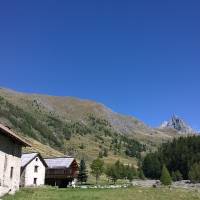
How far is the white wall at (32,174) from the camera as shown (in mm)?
78000

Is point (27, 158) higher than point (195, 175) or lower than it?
lower

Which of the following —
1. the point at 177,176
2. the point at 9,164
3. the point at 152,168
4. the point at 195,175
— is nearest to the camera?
the point at 9,164

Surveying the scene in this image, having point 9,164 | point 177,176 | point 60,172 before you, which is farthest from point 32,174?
point 177,176

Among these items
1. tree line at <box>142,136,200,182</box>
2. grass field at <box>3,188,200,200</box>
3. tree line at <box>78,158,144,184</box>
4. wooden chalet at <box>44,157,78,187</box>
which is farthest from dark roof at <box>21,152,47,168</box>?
tree line at <box>142,136,200,182</box>

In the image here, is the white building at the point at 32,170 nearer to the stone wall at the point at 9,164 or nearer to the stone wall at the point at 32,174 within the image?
the stone wall at the point at 32,174

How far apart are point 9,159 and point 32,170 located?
25.6m

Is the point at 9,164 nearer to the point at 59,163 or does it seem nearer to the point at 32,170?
the point at 32,170

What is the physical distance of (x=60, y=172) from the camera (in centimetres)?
9075

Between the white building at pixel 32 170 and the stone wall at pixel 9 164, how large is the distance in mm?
19845

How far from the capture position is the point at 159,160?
162 metres

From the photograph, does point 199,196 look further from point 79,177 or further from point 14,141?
point 79,177

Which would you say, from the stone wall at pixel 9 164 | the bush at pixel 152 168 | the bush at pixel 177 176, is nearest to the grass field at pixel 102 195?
the stone wall at pixel 9 164

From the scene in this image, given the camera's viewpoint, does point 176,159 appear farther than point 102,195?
Yes

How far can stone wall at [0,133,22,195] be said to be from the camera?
52.6 meters
